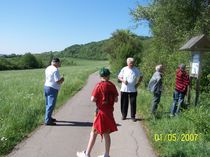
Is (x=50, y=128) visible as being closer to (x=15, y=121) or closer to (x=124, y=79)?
(x=15, y=121)

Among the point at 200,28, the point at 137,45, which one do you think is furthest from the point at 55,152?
the point at 137,45

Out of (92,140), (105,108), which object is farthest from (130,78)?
(92,140)

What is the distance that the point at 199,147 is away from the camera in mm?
7590

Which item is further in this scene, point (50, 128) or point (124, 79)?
point (124, 79)

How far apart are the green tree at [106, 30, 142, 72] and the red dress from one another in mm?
29556

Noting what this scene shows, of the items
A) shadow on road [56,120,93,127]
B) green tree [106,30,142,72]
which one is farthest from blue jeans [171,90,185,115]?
green tree [106,30,142,72]

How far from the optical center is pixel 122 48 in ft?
132

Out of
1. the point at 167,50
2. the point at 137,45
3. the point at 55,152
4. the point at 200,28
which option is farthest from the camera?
the point at 137,45

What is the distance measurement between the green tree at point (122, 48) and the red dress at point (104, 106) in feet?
Result: 97.0

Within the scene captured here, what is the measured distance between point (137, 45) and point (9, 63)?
70303 mm

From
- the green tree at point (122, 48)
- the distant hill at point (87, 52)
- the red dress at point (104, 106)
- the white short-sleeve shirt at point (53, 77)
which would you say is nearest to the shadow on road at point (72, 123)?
the white short-sleeve shirt at point (53, 77)

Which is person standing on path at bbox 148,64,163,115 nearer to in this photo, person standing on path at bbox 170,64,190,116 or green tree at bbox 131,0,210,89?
person standing on path at bbox 170,64,190,116

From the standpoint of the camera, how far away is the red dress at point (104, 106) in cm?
750

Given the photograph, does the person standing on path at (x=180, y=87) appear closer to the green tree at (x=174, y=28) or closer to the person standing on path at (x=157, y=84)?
the person standing on path at (x=157, y=84)
